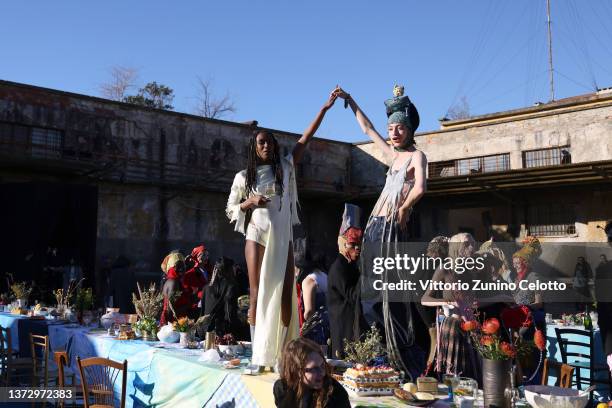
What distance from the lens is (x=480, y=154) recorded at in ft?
74.4

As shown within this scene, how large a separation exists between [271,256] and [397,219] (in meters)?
0.86

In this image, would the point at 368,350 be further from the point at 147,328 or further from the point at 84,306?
the point at 84,306

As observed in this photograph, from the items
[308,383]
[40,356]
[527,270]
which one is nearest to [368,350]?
[308,383]

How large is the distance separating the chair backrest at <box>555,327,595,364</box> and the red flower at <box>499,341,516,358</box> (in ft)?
A: 12.6

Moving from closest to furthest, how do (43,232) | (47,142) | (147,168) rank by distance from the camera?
(43,232) < (47,142) < (147,168)

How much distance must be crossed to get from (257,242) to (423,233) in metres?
20.5

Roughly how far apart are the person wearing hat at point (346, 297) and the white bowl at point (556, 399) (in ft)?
4.75

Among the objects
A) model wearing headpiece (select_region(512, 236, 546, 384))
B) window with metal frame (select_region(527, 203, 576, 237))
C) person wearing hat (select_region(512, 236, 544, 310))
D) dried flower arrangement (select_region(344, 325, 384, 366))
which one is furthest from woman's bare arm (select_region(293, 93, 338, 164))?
window with metal frame (select_region(527, 203, 576, 237))

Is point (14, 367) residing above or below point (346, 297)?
below

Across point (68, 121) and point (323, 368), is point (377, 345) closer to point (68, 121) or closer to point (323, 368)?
point (323, 368)

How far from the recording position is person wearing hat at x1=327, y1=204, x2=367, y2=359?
13.8 ft

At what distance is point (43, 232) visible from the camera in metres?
15.1

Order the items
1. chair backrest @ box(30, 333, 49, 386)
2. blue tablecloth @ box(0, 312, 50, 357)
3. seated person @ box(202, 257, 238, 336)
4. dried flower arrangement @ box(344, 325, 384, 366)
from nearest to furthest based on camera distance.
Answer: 1. dried flower arrangement @ box(344, 325, 384, 366)
2. chair backrest @ box(30, 333, 49, 386)
3. seated person @ box(202, 257, 238, 336)
4. blue tablecloth @ box(0, 312, 50, 357)

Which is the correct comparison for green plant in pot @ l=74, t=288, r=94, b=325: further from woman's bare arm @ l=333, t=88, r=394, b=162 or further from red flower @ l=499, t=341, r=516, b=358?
red flower @ l=499, t=341, r=516, b=358
